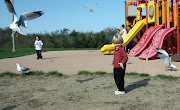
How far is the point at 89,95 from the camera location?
4.36 metres

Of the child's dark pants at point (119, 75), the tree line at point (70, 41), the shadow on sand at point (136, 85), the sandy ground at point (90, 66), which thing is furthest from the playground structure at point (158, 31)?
the tree line at point (70, 41)

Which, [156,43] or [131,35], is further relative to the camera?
[131,35]

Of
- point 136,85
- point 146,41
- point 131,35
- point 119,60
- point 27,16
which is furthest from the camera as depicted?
point 131,35

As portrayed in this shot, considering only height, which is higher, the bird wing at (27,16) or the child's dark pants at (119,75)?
the bird wing at (27,16)

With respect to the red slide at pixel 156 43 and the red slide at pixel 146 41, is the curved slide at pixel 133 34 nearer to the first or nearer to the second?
the red slide at pixel 146 41

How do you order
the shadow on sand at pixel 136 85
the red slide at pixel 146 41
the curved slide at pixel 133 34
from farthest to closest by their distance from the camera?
the curved slide at pixel 133 34
the red slide at pixel 146 41
the shadow on sand at pixel 136 85

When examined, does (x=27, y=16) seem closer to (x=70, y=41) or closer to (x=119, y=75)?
(x=119, y=75)

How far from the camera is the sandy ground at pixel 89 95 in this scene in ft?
11.9

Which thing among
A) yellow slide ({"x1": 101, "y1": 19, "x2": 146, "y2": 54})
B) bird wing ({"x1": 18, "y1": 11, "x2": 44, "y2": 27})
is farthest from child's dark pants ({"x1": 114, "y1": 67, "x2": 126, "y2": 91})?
yellow slide ({"x1": 101, "y1": 19, "x2": 146, "y2": 54})

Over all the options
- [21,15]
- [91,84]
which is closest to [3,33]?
[21,15]

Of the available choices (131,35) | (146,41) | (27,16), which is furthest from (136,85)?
(131,35)

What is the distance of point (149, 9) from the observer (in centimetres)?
1407

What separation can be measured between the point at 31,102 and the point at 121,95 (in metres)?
1.83

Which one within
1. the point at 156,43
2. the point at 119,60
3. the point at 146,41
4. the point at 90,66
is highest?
the point at 146,41
